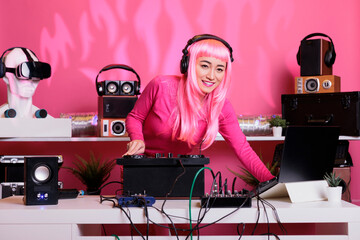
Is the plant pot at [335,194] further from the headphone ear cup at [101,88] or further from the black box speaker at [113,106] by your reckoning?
the headphone ear cup at [101,88]

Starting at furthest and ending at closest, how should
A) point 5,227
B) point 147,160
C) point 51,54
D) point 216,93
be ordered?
point 51,54 < point 216,93 < point 147,160 < point 5,227

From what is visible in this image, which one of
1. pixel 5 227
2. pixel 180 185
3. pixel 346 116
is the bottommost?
pixel 5 227

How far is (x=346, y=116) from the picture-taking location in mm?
3162

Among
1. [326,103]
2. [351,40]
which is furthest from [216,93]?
[351,40]

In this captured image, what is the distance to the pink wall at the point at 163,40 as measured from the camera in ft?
11.9

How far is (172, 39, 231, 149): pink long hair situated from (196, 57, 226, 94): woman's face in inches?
0.7

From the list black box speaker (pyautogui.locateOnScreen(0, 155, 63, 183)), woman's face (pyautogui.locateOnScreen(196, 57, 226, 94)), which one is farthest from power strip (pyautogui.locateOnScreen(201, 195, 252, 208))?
black box speaker (pyautogui.locateOnScreen(0, 155, 63, 183))

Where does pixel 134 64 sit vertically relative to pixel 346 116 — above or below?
above

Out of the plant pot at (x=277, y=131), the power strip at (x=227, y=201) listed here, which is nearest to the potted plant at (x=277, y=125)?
the plant pot at (x=277, y=131)

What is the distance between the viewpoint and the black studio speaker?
159cm

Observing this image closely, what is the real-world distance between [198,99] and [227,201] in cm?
79

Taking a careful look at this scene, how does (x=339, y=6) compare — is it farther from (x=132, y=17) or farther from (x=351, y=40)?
(x=132, y=17)

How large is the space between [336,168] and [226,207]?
1928mm

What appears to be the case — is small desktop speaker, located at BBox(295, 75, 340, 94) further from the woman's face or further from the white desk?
the white desk
